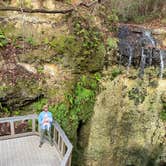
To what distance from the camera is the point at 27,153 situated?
8039 millimetres

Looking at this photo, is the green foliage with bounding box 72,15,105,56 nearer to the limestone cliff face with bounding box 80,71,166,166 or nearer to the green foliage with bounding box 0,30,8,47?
the limestone cliff face with bounding box 80,71,166,166

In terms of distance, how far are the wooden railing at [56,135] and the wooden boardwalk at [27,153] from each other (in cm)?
15

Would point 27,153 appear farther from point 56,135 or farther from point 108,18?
point 108,18

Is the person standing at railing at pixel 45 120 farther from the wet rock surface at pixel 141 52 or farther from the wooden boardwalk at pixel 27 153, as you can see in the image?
the wet rock surface at pixel 141 52

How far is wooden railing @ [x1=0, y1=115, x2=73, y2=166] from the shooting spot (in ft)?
24.2

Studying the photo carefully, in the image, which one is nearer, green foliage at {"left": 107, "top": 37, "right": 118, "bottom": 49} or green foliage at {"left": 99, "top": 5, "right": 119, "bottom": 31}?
green foliage at {"left": 107, "top": 37, "right": 118, "bottom": 49}

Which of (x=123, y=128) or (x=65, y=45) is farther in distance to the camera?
(x=123, y=128)

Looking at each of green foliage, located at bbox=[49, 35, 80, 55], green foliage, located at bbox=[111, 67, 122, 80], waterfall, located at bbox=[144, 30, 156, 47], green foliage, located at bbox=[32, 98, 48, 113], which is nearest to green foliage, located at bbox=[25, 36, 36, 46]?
green foliage, located at bbox=[49, 35, 80, 55]

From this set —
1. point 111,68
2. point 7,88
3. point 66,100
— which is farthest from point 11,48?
point 111,68

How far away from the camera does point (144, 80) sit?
1130 centimetres

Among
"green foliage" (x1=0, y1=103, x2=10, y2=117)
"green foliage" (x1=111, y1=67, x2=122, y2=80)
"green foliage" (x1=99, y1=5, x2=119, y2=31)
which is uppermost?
"green foliage" (x1=99, y1=5, x2=119, y2=31)

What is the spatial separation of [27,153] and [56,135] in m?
0.99

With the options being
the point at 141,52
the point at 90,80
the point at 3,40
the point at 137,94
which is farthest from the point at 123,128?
the point at 3,40

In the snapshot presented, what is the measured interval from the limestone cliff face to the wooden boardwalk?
3.09 meters
